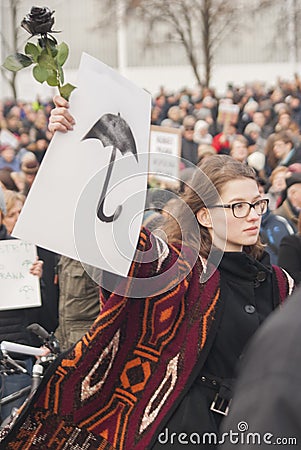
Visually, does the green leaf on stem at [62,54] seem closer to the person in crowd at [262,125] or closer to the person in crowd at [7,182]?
the person in crowd at [7,182]

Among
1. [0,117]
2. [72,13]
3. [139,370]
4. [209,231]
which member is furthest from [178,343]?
[72,13]

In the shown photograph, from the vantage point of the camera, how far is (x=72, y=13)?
43500 millimetres

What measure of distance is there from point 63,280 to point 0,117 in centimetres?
1517

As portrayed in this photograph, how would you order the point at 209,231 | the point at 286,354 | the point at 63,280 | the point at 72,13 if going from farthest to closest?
the point at 72,13
the point at 63,280
the point at 209,231
the point at 286,354

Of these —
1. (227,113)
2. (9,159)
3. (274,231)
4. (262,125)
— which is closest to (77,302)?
(274,231)

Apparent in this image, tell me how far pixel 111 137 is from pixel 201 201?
A: 0.47 meters

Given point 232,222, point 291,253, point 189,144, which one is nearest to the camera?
point 232,222

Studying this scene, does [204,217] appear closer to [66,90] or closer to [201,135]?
[66,90]

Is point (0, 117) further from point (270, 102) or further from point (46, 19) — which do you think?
point (46, 19)

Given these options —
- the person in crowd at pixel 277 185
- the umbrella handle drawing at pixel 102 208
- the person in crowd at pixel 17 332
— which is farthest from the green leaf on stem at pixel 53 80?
the person in crowd at pixel 277 185

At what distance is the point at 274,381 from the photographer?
177 centimetres

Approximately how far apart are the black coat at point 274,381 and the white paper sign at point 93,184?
197cm

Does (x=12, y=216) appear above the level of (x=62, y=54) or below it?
below

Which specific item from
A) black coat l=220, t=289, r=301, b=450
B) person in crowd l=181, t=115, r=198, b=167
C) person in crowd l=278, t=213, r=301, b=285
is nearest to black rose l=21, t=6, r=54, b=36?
black coat l=220, t=289, r=301, b=450
